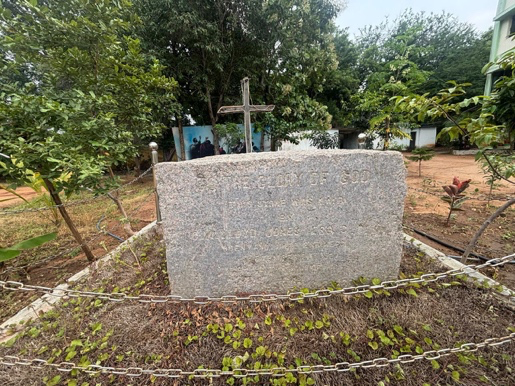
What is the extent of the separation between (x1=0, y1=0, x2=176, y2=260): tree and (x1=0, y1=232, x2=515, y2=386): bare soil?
4.38ft

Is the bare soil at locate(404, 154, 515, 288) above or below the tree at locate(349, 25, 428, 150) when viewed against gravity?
below

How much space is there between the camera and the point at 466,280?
6.83 ft

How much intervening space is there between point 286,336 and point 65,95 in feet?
11.1

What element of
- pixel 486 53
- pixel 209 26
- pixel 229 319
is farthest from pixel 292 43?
pixel 486 53

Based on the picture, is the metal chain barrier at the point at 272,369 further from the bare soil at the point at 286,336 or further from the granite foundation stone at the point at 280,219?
the granite foundation stone at the point at 280,219

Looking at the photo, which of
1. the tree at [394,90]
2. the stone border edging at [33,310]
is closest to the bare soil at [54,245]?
the stone border edging at [33,310]

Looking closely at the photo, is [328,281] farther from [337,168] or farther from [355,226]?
[337,168]

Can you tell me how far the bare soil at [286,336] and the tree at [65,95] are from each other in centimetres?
133

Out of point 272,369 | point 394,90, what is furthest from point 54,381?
point 394,90

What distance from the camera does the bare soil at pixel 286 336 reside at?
141 cm

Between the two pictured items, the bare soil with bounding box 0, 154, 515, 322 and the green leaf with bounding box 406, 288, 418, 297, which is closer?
the green leaf with bounding box 406, 288, 418, 297

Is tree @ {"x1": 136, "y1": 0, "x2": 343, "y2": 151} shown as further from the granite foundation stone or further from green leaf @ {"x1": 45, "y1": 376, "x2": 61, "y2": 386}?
green leaf @ {"x1": 45, "y1": 376, "x2": 61, "y2": 386}

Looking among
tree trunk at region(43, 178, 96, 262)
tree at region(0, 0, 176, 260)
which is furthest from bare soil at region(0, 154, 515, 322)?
tree at region(0, 0, 176, 260)

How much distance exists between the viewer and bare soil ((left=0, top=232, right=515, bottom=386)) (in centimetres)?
141
